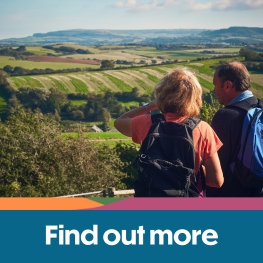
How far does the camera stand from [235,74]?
141 inches

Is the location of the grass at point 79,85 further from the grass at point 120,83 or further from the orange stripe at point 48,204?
the orange stripe at point 48,204

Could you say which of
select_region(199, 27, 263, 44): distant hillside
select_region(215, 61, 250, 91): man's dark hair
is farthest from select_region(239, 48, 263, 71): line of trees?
select_region(199, 27, 263, 44): distant hillside

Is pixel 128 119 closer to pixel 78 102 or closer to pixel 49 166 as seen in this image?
pixel 49 166

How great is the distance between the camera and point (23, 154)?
68.1 feet

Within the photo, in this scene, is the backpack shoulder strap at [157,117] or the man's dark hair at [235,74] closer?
the backpack shoulder strap at [157,117]

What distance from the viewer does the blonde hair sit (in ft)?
10.3

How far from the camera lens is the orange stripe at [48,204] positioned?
133 inches

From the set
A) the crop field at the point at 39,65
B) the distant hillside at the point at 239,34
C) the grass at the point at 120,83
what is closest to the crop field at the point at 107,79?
the grass at the point at 120,83

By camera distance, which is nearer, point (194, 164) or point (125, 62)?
point (194, 164)

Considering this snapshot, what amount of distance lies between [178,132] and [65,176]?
1761cm

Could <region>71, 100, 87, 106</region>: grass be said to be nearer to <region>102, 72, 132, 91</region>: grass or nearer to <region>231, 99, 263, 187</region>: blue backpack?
<region>102, 72, 132, 91</region>: grass

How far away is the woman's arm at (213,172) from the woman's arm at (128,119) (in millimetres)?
602

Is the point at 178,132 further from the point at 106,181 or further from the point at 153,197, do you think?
the point at 106,181

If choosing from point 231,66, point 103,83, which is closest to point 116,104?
point 103,83
